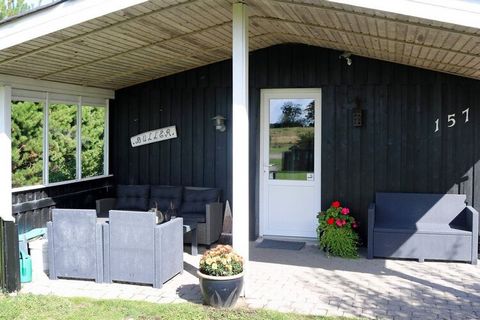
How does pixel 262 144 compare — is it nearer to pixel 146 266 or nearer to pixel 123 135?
pixel 123 135

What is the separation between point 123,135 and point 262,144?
2088 millimetres


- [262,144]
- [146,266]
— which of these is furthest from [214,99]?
[146,266]

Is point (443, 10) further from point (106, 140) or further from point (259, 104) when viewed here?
point (106, 140)

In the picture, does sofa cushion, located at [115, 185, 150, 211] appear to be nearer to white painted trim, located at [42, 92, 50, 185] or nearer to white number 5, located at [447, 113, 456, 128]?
white painted trim, located at [42, 92, 50, 185]

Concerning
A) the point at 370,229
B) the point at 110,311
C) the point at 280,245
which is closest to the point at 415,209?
the point at 370,229

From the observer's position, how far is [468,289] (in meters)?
5.24

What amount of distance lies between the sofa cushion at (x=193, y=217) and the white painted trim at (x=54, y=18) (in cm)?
285

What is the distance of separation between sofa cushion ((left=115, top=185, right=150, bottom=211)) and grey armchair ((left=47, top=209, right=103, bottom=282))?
209cm

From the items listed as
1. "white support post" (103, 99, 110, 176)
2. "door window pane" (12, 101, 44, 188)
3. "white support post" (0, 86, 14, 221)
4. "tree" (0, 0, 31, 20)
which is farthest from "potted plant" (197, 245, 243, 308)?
"tree" (0, 0, 31, 20)

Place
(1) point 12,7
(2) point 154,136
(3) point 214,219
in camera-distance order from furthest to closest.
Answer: (1) point 12,7
(2) point 154,136
(3) point 214,219

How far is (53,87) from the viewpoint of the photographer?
6.68m

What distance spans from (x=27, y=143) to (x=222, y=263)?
11.0 feet

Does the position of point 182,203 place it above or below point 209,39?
below

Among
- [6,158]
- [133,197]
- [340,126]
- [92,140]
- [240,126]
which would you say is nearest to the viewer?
[240,126]
